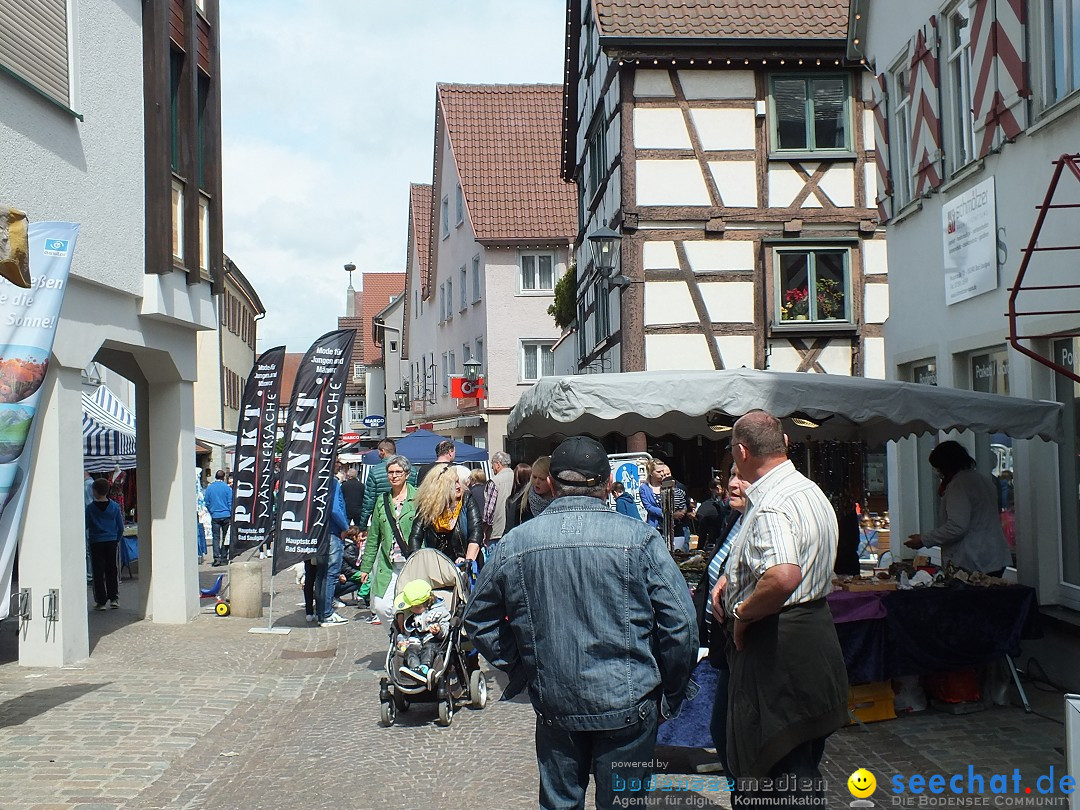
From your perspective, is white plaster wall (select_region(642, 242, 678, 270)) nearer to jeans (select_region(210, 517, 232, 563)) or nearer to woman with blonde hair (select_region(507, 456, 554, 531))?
woman with blonde hair (select_region(507, 456, 554, 531))

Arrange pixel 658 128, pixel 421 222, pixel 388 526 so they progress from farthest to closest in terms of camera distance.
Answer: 1. pixel 421 222
2. pixel 658 128
3. pixel 388 526

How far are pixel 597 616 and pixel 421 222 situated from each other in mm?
47180

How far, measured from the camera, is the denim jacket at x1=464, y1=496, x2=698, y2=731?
4090 millimetres

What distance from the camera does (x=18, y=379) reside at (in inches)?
281

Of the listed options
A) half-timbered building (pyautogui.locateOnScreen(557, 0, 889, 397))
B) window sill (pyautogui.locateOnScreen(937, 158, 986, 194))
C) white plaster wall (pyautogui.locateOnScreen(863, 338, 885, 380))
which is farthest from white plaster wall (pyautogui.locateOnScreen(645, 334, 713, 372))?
window sill (pyautogui.locateOnScreen(937, 158, 986, 194))

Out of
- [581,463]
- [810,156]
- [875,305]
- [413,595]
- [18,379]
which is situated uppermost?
[810,156]

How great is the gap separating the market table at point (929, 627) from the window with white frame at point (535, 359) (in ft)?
97.4

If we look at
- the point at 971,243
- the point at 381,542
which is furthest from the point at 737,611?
the point at 381,542

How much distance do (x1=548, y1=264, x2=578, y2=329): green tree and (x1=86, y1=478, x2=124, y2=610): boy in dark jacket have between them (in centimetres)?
1375

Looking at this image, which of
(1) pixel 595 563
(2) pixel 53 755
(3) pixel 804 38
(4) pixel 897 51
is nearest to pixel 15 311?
(2) pixel 53 755

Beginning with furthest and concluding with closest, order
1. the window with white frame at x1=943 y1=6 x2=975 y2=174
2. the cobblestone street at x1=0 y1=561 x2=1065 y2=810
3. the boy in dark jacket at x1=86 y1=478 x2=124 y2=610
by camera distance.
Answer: the boy in dark jacket at x1=86 y1=478 x2=124 y2=610
the window with white frame at x1=943 y1=6 x2=975 y2=174
the cobblestone street at x1=0 y1=561 x2=1065 y2=810

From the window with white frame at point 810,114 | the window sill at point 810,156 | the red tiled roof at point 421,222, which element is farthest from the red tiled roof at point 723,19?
the red tiled roof at point 421,222

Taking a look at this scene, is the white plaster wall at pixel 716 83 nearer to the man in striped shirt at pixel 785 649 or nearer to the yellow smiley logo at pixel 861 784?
the yellow smiley logo at pixel 861 784

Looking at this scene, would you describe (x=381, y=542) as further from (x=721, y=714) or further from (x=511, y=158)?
(x=511, y=158)
